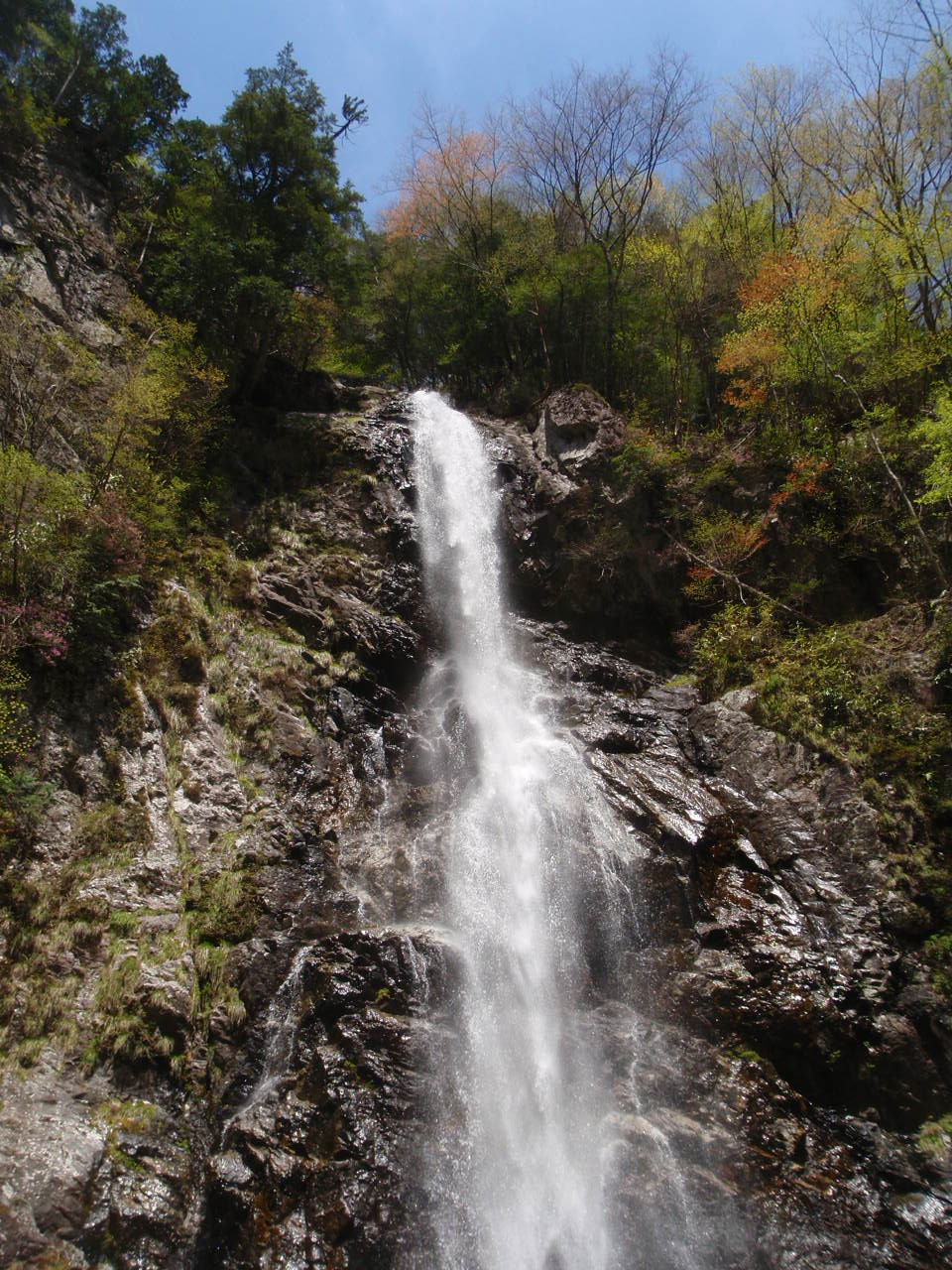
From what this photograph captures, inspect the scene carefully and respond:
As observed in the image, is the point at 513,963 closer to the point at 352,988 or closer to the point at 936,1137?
the point at 352,988

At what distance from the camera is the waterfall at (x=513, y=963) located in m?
6.32

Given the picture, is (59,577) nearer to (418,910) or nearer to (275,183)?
(418,910)

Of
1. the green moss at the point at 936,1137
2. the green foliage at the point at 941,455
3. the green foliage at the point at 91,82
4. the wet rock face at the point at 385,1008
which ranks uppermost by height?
the green foliage at the point at 91,82

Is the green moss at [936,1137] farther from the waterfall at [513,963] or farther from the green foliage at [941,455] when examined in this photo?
Result: the green foliage at [941,455]

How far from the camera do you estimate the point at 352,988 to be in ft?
24.9

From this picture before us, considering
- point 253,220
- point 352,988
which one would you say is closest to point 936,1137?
point 352,988

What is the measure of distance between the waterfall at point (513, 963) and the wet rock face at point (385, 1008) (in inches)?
10.7

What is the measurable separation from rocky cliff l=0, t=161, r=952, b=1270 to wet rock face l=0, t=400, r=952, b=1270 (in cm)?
3

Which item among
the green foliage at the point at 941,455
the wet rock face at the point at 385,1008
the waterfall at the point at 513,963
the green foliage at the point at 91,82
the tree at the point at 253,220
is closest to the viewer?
Result: the wet rock face at the point at 385,1008

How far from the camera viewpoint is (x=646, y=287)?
70.0ft

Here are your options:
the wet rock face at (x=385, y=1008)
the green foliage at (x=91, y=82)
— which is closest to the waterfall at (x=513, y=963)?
the wet rock face at (x=385, y=1008)

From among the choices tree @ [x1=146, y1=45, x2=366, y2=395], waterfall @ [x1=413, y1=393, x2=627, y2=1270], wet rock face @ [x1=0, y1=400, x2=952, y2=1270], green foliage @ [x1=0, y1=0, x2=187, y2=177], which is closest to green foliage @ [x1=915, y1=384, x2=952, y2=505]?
wet rock face @ [x1=0, y1=400, x2=952, y2=1270]

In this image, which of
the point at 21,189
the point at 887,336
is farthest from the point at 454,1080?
the point at 21,189

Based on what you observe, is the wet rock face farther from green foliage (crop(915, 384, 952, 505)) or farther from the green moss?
green foliage (crop(915, 384, 952, 505))
